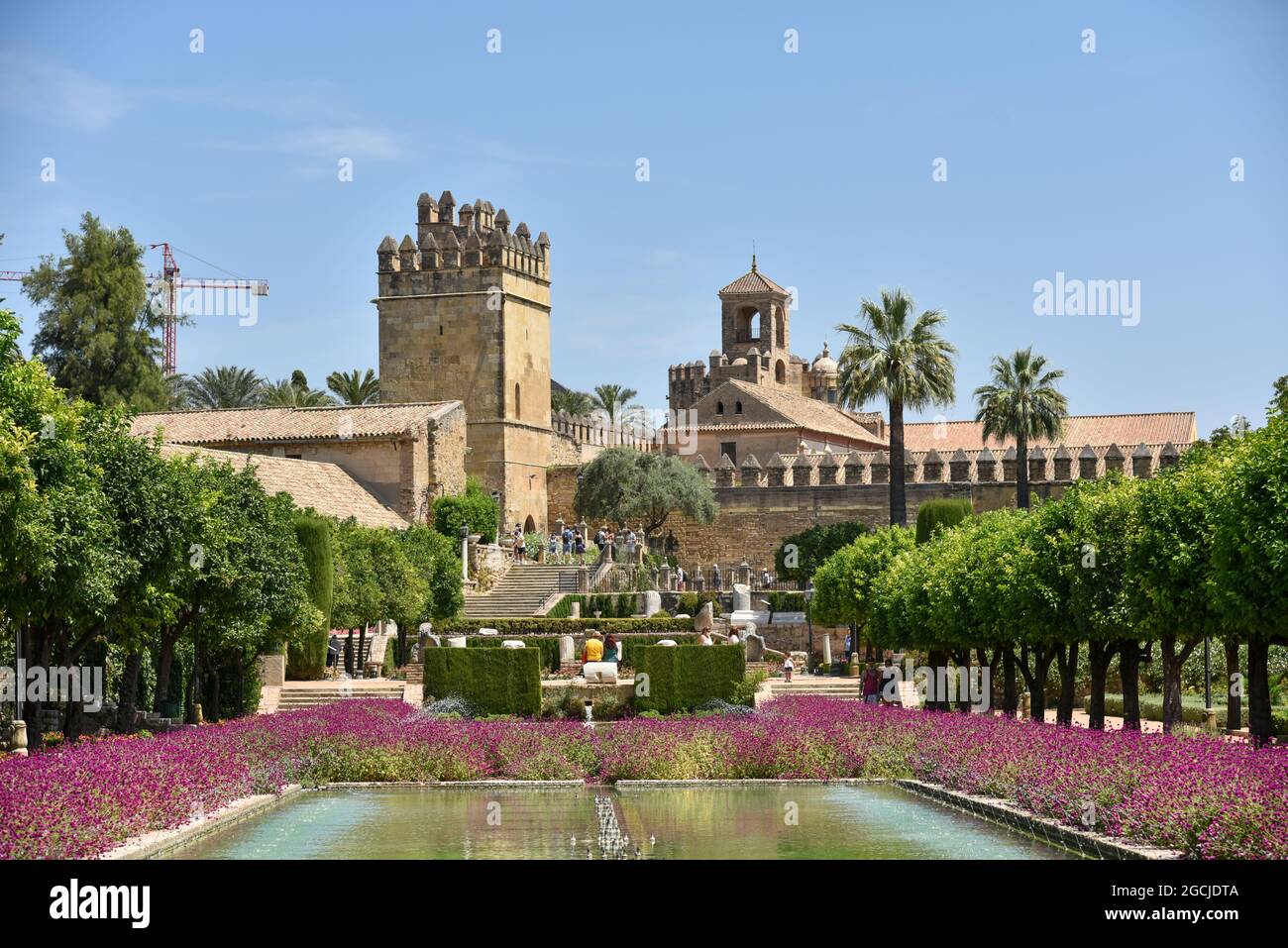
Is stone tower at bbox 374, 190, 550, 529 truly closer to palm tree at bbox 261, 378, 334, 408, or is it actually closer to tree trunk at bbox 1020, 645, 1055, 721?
palm tree at bbox 261, 378, 334, 408

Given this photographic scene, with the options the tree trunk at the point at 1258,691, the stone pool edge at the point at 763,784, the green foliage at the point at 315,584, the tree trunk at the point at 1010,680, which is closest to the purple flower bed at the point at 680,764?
the stone pool edge at the point at 763,784

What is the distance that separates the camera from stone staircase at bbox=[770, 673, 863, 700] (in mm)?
30641

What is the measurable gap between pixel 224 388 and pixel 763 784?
50.3 meters

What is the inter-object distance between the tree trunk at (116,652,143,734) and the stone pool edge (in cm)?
393

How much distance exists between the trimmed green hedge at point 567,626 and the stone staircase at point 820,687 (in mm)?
6161

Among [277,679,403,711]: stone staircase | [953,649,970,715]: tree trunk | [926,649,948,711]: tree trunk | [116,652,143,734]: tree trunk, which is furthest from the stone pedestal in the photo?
[953,649,970,715]: tree trunk

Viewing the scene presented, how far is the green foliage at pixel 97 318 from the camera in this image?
51.2 metres

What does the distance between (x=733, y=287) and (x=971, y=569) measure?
64.8 m

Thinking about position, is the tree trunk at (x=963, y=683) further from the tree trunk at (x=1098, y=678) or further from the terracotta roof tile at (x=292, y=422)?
the terracotta roof tile at (x=292, y=422)

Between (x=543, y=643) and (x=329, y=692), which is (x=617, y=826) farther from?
(x=543, y=643)

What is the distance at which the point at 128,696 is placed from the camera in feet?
69.9

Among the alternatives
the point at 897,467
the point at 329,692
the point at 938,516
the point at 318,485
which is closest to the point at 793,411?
the point at 897,467
